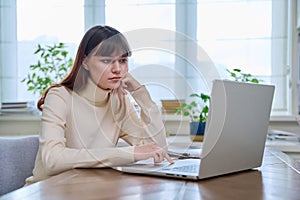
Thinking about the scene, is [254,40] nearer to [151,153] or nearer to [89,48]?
[89,48]

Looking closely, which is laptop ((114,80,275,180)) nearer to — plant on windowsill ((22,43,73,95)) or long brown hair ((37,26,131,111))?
long brown hair ((37,26,131,111))

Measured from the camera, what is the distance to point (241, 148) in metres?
1.10

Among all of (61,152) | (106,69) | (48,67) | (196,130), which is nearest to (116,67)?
(106,69)

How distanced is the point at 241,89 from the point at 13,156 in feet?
3.13

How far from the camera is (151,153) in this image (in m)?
1.22

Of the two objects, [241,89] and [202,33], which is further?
[202,33]

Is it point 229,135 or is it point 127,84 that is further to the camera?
point 127,84

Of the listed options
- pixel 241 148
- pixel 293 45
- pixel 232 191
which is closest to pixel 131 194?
pixel 232 191

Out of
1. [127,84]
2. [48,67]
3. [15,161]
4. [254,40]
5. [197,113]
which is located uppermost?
[254,40]

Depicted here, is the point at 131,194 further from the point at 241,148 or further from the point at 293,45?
the point at 293,45

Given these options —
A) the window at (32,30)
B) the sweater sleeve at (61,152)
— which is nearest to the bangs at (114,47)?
the sweater sleeve at (61,152)

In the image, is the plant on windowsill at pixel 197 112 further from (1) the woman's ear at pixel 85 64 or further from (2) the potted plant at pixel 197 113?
(1) the woman's ear at pixel 85 64

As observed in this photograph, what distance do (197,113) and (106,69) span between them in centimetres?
96

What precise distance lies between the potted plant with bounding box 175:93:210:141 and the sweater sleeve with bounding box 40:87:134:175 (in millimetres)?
714
